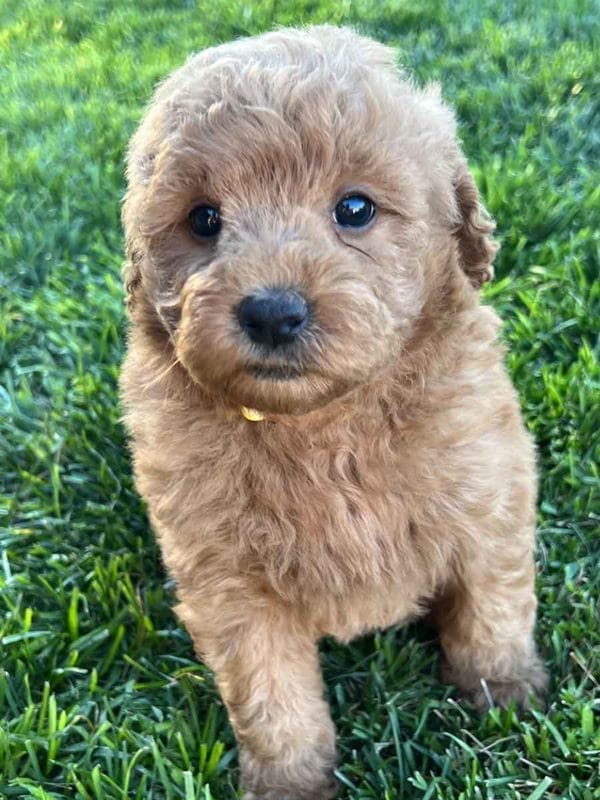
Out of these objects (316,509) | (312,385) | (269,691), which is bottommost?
(269,691)

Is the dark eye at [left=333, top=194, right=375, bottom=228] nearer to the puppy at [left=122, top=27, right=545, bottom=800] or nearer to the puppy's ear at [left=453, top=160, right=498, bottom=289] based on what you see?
the puppy at [left=122, top=27, right=545, bottom=800]

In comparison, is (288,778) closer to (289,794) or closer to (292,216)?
(289,794)

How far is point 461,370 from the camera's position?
2.50 metres

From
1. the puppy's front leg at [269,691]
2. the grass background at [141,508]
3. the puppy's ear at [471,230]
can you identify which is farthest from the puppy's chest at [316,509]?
the grass background at [141,508]

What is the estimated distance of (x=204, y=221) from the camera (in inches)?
90.0

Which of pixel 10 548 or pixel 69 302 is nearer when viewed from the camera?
pixel 10 548

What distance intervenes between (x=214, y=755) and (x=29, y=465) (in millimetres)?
1522

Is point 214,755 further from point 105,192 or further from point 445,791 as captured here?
point 105,192

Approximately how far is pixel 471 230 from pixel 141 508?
168 centimetres

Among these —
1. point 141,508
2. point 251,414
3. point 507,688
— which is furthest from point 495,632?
point 141,508

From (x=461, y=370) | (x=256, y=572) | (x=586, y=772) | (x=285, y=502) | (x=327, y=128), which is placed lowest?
(x=586, y=772)

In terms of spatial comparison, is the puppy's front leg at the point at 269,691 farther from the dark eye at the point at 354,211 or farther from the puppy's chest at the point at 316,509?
the dark eye at the point at 354,211

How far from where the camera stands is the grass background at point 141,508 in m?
2.77

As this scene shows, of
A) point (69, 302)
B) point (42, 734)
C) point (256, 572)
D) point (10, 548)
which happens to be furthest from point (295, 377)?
point (69, 302)
